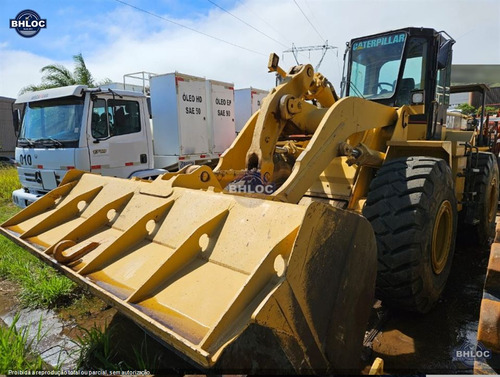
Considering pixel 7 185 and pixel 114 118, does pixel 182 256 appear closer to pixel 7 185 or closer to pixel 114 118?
pixel 114 118

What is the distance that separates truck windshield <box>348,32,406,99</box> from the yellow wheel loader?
2 cm

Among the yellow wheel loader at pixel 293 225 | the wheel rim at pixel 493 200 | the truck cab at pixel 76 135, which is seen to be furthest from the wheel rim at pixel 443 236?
the truck cab at pixel 76 135

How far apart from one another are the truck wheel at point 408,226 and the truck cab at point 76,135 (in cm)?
559

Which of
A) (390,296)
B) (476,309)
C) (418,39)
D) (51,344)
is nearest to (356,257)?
(390,296)

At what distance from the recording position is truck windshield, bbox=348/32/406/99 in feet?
14.4

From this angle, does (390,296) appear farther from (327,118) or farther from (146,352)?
(146,352)

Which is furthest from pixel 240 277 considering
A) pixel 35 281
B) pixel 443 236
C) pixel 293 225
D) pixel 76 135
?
pixel 76 135

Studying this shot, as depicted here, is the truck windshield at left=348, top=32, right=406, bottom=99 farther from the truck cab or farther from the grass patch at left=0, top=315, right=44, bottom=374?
the truck cab

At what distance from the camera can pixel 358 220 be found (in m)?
2.27

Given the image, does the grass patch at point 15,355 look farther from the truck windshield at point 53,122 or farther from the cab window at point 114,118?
the cab window at point 114,118

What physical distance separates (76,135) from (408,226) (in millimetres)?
6149

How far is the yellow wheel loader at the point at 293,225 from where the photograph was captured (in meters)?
1.86

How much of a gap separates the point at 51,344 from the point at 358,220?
295 cm

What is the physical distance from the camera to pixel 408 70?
4.34 m
